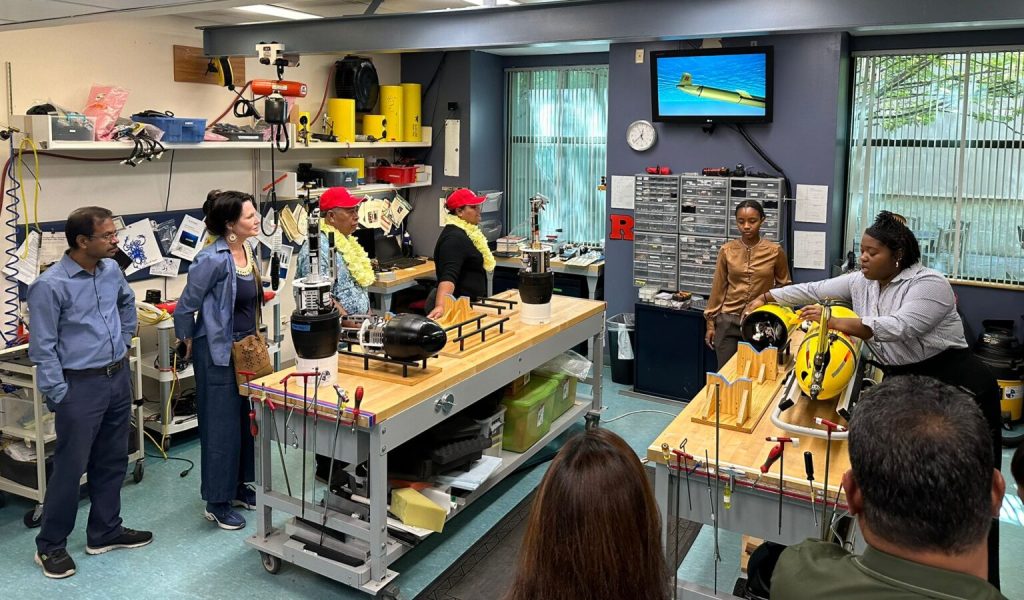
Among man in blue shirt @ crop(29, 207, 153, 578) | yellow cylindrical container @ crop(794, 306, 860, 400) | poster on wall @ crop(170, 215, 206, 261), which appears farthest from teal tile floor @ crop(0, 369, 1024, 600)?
poster on wall @ crop(170, 215, 206, 261)

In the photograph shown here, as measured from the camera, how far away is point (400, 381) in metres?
3.46

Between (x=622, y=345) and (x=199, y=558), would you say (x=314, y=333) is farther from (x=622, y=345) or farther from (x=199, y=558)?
(x=622, y=345)

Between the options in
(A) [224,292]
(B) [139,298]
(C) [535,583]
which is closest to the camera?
(C) [535,583]

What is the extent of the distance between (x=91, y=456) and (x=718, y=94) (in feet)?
14.8

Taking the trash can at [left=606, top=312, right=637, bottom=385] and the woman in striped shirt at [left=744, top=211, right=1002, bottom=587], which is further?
the trash can at [left=606, top=312, right=637, bottom=385]

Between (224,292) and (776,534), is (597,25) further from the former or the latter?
(776,534)

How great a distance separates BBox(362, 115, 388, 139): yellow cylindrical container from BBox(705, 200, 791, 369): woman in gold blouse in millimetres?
3018

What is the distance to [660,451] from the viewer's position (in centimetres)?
278

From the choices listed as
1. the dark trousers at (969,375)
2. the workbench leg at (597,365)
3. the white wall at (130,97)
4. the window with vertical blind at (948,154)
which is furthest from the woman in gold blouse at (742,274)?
the white wall at (130,97)

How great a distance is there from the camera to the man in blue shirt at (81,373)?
3.52 meters

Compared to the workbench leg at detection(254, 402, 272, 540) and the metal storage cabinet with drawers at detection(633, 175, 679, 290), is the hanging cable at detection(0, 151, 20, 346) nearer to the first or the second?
the workbench leg at detection(254, 402, 272, 540)

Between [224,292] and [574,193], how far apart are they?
4.11 metres

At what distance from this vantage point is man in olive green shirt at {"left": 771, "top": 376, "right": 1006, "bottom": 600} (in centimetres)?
132

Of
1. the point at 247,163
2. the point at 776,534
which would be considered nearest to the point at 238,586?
the point at 776,534
